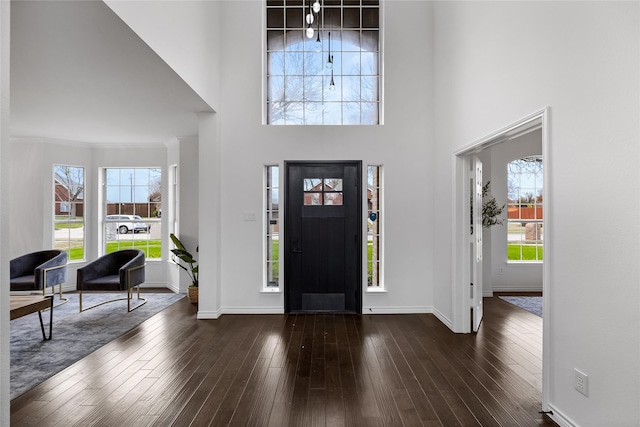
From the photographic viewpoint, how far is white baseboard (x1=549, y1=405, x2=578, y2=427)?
7.08 feet

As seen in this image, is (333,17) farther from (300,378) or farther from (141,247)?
(141,247)

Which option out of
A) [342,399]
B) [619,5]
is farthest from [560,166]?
[342,399]

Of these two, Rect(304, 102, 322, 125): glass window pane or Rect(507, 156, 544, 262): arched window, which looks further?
Rect(507, 156, 544, 262): arched window

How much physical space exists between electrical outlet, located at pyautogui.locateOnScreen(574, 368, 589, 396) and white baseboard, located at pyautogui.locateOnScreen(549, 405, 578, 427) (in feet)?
0.79

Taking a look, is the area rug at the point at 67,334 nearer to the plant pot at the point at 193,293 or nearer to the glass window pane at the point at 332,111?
the plant pot at the point at 193,293

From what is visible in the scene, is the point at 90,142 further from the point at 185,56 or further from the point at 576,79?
the point at 576,79

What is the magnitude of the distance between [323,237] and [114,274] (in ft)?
11.3

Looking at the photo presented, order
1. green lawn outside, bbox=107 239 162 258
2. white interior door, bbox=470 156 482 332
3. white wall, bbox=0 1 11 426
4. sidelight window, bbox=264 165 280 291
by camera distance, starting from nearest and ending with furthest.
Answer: white wall, bbox=0 1 11 426 < white interior door, bbox=470 156 482 332 < sidelight window, bbox=264 165 280 291 < green lawn outside, bbox=107 239 162 258

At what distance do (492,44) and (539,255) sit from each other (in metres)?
4.66

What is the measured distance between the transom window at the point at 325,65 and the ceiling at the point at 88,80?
1.29 m

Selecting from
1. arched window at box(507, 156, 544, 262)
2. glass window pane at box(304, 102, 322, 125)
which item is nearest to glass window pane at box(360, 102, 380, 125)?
glass window pane at box(304, 102, 322, 125)

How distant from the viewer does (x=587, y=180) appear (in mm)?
2029

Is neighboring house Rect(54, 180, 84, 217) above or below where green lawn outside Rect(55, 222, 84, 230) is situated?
above

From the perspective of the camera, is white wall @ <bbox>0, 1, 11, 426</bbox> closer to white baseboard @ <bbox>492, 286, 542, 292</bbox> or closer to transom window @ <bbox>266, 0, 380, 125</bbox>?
transom window @ <bbox>266, 0, 380, 125</bbox>
